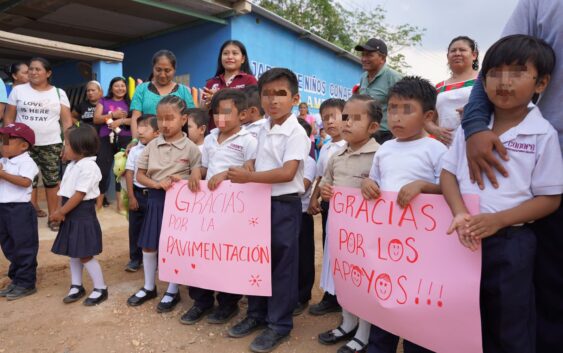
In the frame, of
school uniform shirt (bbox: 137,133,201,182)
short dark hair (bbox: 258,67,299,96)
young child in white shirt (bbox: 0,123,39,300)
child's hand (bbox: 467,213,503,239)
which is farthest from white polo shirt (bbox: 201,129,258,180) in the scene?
young child in white shirt (bbox: 0,123,39,300)

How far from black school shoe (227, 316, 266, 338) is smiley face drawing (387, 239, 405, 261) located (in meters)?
1.18

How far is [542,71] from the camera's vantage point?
61.6 inches

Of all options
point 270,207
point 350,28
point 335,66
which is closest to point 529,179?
point 270,207

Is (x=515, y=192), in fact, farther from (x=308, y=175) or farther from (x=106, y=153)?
(x=106, y=153)

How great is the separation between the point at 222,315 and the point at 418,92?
78.0 inches

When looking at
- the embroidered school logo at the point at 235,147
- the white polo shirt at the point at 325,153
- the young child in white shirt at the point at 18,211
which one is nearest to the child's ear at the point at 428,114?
the white polo shirt at the point at 325,153

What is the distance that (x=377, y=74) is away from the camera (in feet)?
11.9

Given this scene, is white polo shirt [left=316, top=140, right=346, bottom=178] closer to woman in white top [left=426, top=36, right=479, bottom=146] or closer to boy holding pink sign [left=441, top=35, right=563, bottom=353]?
woman in white top [left=426, top=36, right=479, bottom=146]

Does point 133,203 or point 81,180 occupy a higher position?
point 81,180

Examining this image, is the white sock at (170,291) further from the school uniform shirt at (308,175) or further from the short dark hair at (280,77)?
the short dark hair at (280,77)

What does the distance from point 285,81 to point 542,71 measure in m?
1.35

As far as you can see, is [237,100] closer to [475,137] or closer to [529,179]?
[475,137]

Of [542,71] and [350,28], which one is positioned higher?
[350,28]

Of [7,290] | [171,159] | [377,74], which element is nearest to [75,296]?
[7,290]
